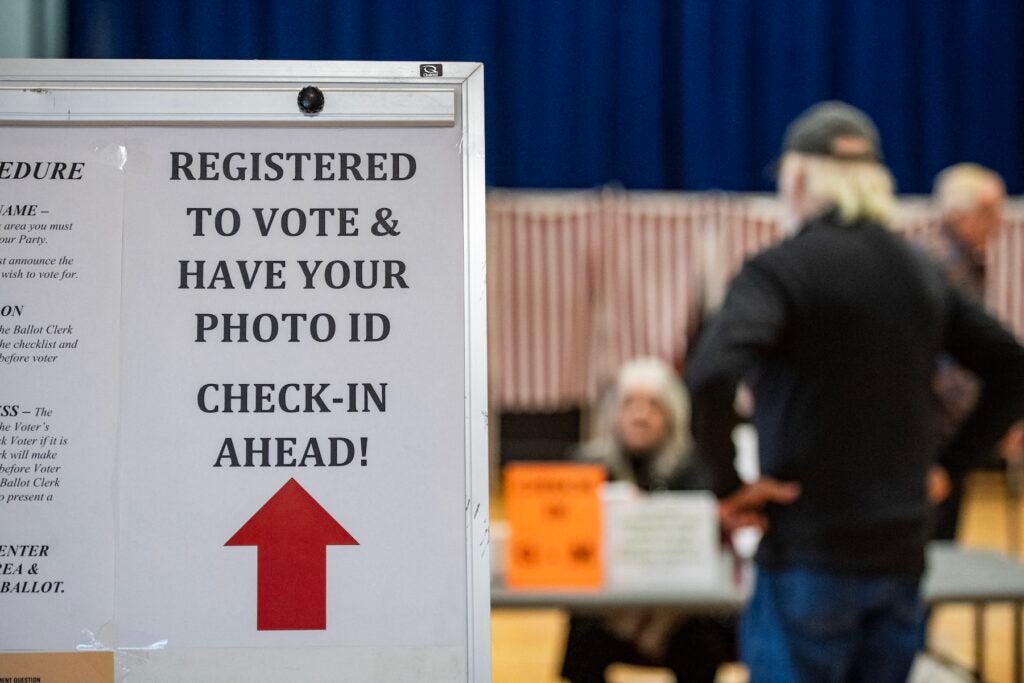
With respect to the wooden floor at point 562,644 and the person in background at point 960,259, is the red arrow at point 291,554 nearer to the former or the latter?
the wooden floor at point 562,644

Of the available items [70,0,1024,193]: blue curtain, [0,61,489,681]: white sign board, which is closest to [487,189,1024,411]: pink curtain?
[70,0,1024,193]: blue curtain

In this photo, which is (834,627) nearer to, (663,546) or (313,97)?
(663,546)

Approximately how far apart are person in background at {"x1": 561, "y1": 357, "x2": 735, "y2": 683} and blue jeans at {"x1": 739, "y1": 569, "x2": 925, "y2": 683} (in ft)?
2.07

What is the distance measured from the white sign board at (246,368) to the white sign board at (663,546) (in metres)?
1.40

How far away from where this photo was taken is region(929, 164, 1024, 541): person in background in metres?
2.71

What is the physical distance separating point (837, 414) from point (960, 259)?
1.56 m

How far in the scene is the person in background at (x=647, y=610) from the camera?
2373 millimetres

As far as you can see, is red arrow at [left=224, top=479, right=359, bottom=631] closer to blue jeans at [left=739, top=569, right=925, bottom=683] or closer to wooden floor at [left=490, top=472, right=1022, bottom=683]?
blue jeans at [left=739, top=569, right=925, bottom=683]

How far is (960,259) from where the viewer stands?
2.86 m

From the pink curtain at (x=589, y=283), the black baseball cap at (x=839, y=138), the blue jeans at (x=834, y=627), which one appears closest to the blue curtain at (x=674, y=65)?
the pink curtain at (x=589, y=283)

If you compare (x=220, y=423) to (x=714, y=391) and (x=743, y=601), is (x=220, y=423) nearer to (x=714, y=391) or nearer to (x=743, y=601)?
(x=714, y=391)

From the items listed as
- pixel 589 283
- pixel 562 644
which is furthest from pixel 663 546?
pixel 589 283

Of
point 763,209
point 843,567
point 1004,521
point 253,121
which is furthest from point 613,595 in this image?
point 1004,521

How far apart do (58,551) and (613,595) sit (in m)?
1.48
